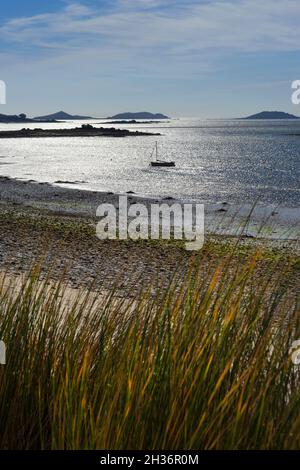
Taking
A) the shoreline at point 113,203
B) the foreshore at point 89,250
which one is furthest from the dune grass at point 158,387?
the shoreline at point 113,203

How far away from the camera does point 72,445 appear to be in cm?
297

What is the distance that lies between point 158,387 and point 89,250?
538 inches

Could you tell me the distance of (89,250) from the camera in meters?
16.8

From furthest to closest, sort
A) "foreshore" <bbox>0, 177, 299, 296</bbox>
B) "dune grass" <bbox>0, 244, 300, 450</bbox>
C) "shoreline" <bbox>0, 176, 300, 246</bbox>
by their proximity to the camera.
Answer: "shoreline" <bbox>0, 176, 300, 246</bbox> < "foreshore" <bbox>0, 177, 299, 296</bbox> < "dune grass" <bbox>0, 244, 300, 450</bbox>

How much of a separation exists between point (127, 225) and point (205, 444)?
20183mm

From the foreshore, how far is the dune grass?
472 cm

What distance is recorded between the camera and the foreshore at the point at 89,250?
521 inches

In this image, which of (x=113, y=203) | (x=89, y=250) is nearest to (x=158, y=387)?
(x=89, y=250)

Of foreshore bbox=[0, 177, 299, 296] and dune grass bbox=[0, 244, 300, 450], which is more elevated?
dune grass bbox=[0, 244, 300, 450]

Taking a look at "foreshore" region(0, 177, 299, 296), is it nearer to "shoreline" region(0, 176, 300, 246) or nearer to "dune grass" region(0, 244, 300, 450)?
"shoreline" region(0, 176, 300, 246)

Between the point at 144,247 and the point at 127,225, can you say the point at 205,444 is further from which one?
the point at 127,225

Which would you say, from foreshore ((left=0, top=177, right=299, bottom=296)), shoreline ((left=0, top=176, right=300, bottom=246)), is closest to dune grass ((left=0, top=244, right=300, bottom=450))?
foreshore ((left=0, top=177, right=299, bottom=296))

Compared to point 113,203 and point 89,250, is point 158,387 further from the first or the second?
point 113,203

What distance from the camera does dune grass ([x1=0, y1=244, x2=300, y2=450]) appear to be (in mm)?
2953
